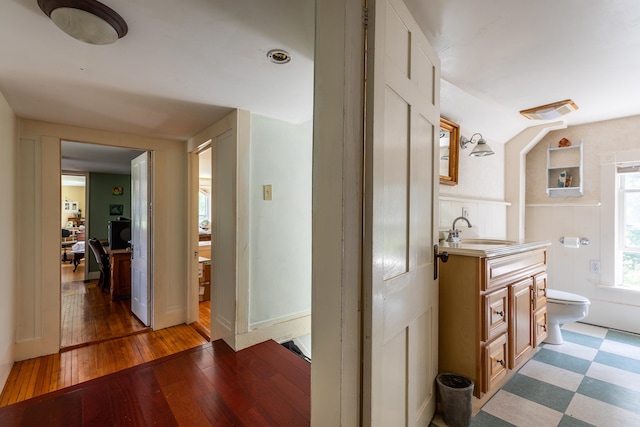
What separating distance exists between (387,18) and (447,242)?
168 cm

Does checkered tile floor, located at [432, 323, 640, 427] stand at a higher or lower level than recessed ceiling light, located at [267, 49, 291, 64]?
lower

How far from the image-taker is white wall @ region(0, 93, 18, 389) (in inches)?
79.0

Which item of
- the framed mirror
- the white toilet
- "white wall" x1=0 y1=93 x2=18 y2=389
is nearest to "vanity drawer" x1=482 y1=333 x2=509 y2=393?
the white toilet

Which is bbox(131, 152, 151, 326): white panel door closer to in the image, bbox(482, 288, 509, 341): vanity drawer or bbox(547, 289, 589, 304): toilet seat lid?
bbox(482, 288, 509, 341): vanity drawer

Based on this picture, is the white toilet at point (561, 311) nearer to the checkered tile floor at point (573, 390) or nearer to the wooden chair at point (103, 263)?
the checkered tile floor at point (573, 390)

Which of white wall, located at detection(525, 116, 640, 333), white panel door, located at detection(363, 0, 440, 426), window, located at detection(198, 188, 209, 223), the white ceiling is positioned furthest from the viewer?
window, located at detection(198, 188, 209, 223)

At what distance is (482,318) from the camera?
164cm

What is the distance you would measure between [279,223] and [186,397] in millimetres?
1471

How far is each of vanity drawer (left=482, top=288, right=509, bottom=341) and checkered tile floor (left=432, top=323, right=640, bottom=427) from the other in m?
0.42

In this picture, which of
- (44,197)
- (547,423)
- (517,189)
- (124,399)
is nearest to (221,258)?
(124,399)

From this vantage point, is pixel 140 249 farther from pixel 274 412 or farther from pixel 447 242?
pixel 447 242

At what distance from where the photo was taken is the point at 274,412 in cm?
165

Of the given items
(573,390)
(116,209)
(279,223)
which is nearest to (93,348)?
(279,223)

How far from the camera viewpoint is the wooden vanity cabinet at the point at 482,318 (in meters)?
1.64
